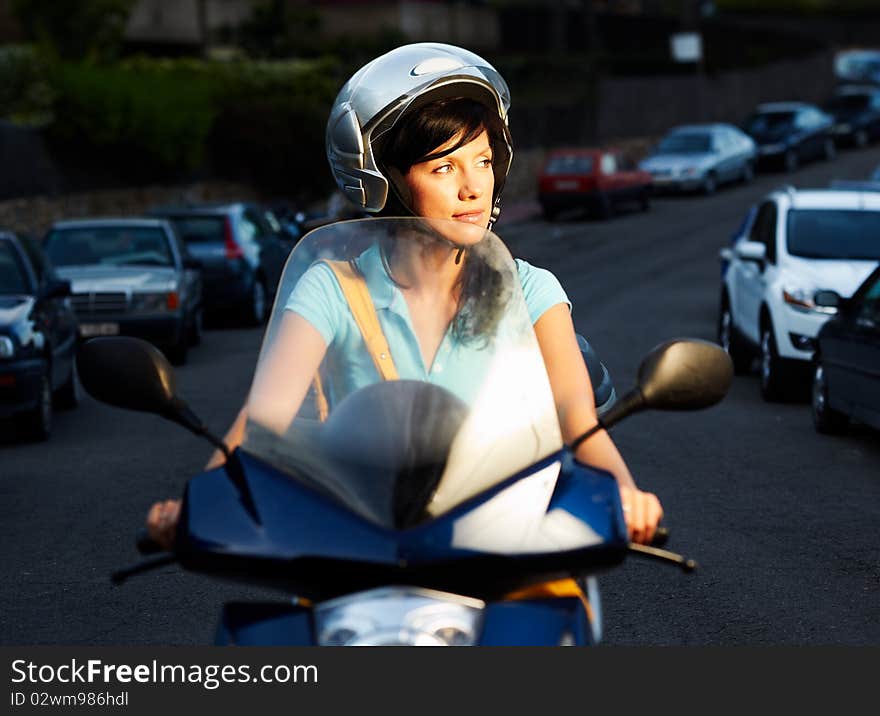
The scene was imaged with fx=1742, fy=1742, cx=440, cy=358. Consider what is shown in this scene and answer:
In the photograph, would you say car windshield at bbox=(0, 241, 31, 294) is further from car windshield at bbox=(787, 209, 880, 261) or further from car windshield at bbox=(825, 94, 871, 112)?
car windshield at bbox=(825, 94, 871, 112)

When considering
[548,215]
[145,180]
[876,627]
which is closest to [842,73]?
[548,215]

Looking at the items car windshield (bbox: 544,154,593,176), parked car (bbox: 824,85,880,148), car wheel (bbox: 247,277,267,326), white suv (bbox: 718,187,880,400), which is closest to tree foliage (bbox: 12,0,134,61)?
car windshield (bbox: 544,154,593,176)

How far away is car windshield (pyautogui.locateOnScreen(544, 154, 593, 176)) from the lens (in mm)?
37219

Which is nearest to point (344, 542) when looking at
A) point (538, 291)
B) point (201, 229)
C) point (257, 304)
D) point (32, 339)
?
point (538, 291)

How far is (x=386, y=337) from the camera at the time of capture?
134 inches

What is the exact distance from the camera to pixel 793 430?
12219 mm

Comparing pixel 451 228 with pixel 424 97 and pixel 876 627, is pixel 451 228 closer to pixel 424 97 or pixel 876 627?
pixel 424 97

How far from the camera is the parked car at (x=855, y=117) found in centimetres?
5441

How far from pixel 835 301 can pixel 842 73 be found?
63.0 metres

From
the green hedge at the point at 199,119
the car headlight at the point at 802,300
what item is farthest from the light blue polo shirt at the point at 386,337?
the green hedge at the point at 199,119

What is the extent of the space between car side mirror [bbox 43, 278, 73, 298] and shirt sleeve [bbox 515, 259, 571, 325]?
9.79m

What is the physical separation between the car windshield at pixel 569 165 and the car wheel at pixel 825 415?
83.2ft

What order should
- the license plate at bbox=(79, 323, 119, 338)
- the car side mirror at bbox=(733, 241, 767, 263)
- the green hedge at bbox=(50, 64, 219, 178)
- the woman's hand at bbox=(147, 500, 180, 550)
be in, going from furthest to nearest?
the green hedge at bbox=(50, 64, 219, 178), the license plate at bbox=(79, 323, 119, 338), the car side mirror at bbox=(733, 241, 767, 263), the woman's hand at bbox=(147, 500, 180, 550)

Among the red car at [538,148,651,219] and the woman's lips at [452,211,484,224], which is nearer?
the woman's lips at [452,211,484,224]
